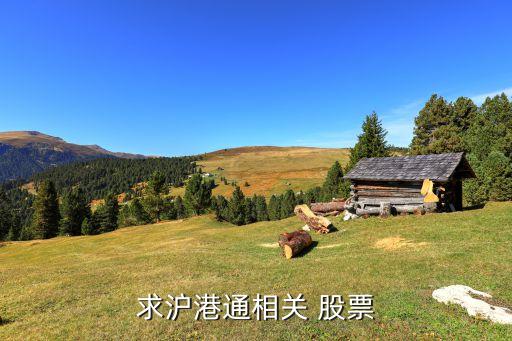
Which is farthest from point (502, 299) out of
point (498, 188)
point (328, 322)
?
point (498, 188)

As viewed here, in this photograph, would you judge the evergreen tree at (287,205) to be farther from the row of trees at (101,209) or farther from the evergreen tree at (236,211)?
the row of trees at (101,209)

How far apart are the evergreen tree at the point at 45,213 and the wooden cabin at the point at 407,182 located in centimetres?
8002

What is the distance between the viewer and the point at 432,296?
12070 millimetres

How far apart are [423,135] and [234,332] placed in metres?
58.6

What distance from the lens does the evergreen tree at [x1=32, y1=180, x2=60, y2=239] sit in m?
77.5

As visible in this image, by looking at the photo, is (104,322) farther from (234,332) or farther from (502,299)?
(502,299)

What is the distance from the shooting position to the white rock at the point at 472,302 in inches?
384

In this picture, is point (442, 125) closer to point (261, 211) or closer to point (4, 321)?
point (4, 321)

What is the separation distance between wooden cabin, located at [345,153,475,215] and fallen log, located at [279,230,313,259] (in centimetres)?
1045

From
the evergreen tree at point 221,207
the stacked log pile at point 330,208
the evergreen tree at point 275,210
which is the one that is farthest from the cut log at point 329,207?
the evergreen tree at point 221,207

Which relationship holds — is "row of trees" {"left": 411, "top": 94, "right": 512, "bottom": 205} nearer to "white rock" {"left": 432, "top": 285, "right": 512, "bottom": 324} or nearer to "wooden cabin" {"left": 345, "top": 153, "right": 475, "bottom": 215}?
"wooden cabin" {"left": 345, "top": 153, "right": 475, "bottom": 215}

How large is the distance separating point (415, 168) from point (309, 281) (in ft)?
65.4

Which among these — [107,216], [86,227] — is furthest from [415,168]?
[107,216]

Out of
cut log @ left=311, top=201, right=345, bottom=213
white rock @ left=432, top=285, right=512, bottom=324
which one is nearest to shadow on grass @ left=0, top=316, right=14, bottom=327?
white rock @ left=432, top=285, right=512, bottom=324
